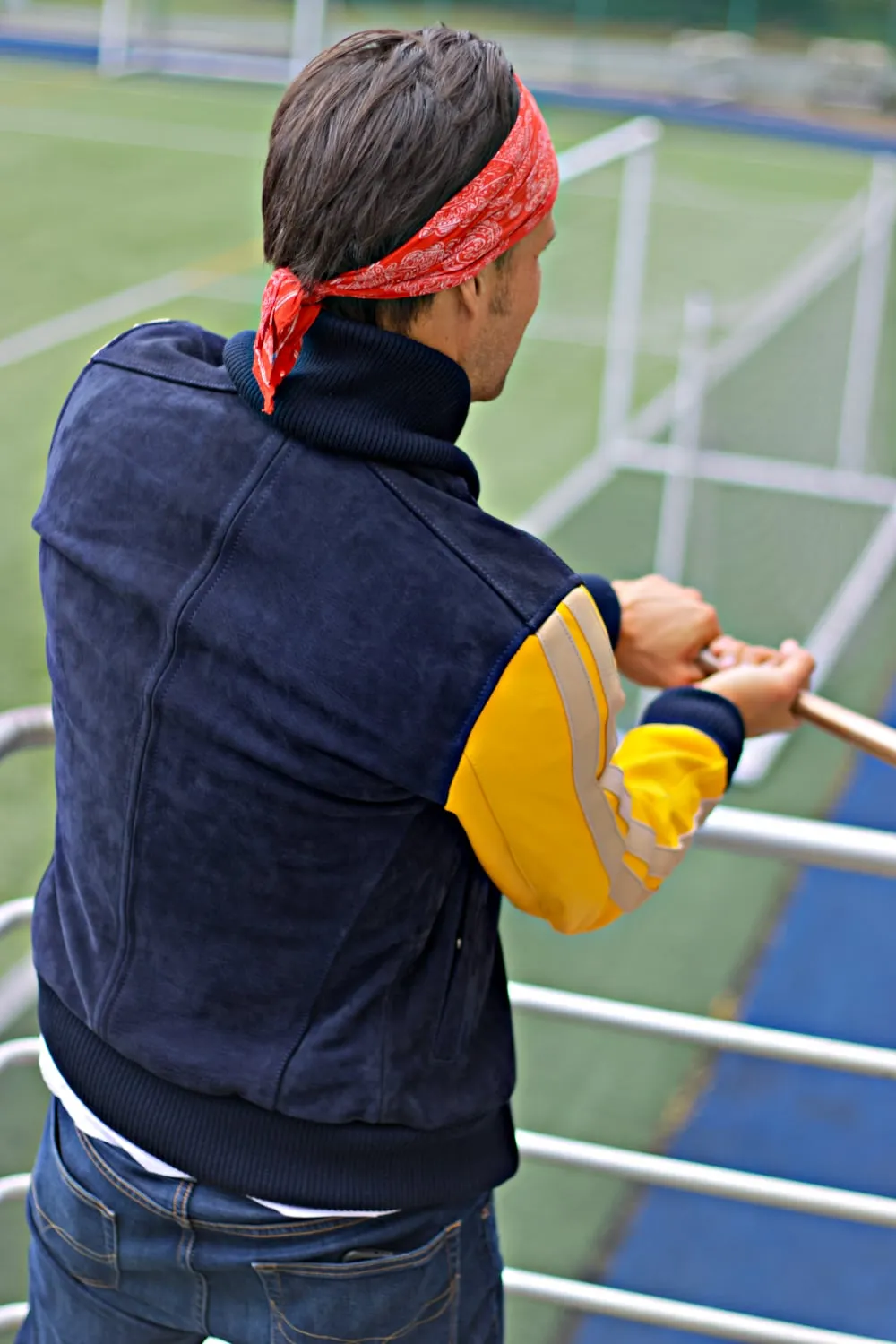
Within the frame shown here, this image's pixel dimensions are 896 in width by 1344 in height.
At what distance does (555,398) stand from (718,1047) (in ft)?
23.5

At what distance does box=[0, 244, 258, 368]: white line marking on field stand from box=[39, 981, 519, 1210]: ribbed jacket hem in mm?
7683

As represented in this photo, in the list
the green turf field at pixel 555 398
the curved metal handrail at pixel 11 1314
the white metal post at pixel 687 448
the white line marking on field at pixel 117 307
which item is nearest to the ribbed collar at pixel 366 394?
the curved metal handrail at pixel 11 1314

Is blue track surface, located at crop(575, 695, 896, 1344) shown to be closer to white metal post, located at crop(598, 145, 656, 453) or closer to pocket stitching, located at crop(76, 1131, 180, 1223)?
pocket stitching, located at crop(76, 1131, 180, 1223)

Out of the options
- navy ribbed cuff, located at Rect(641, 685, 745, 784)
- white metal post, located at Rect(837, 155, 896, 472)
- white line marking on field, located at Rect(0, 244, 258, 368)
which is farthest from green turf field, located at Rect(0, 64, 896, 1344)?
navy ribbed cuff, located at Rect(641, 685, 745, 784)

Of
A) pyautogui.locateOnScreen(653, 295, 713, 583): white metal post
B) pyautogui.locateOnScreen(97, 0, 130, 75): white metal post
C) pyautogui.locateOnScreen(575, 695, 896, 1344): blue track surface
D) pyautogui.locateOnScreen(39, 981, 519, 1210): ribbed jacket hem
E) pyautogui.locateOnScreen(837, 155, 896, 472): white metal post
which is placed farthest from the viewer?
pyautogui.locateOnScreen(97, 0, 130, 75): white metal post

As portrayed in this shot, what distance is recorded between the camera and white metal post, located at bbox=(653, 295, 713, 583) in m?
5.14

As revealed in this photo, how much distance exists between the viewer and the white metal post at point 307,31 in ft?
53.0

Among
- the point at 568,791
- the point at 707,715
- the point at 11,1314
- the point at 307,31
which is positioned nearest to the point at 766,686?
the point at 707,715

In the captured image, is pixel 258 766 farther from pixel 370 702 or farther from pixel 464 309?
pixel 464 309

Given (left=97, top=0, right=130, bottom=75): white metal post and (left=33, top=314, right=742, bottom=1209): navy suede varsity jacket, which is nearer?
(left=33, top=314, right=742, bottom=1209): navy suede varsity jacket

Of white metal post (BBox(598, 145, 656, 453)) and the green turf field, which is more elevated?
white metal post (BBox(598, 145, 656, 453))

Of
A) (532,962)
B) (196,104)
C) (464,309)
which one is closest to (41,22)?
(196,104)

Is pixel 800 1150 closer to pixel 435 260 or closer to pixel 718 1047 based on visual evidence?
pixel 718 1047

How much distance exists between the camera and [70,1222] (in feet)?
4.56
